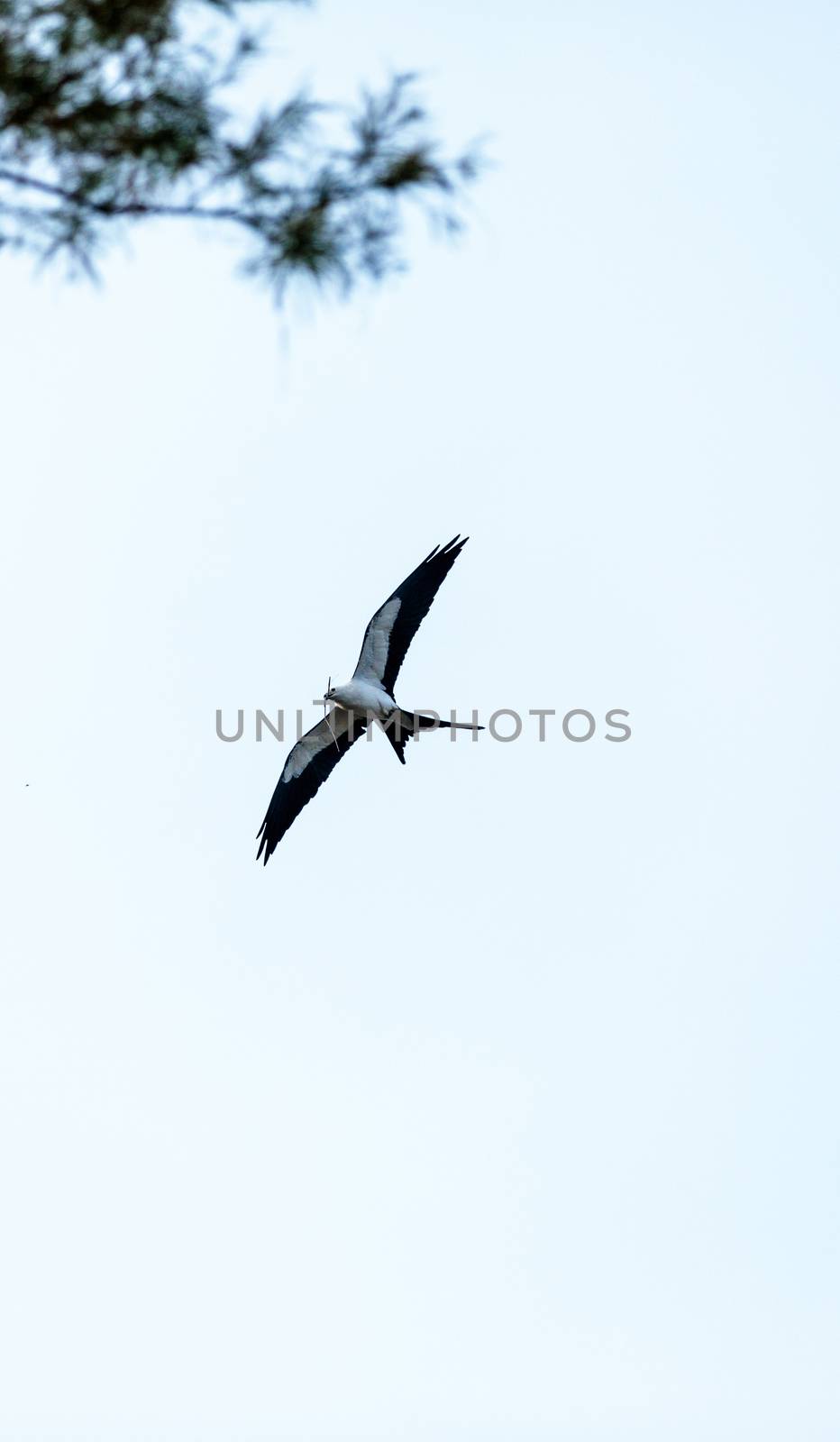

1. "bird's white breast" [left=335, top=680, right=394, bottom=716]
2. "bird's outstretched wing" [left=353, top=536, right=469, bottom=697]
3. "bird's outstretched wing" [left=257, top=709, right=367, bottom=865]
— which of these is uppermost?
"bird's outstretched wing" [left=353, top=536, right=469, bottom=697]

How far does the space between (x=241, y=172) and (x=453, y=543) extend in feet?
24.7

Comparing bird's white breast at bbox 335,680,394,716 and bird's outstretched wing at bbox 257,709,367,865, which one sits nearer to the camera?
bird's white breast at bbox 335,680,394,716

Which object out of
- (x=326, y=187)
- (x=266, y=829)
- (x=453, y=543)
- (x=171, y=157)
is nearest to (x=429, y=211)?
(x=326, y=187)

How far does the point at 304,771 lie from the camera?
14.7 m

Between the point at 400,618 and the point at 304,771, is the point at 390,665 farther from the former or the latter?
the point at 304,771

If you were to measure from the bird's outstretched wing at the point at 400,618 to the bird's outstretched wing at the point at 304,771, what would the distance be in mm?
593

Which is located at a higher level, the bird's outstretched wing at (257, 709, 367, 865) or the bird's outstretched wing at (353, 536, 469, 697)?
the bird's outstretched wing at (353, 536, 469, 697)

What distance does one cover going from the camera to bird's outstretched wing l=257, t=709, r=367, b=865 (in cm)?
1441

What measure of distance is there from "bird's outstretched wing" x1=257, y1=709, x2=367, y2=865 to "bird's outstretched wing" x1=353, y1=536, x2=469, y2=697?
59 cm

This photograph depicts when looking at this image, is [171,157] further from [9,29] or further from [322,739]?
[322,739]

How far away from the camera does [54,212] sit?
650cm

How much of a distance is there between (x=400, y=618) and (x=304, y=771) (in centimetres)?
176

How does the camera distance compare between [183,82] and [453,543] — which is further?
[453,543]

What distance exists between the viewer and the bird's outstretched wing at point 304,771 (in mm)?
14414
